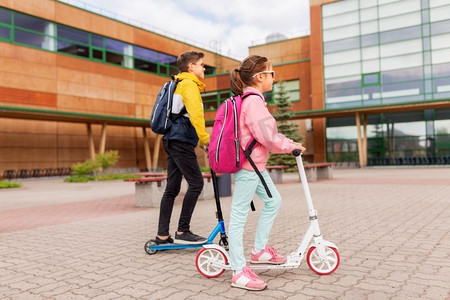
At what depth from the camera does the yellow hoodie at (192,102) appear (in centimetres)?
395

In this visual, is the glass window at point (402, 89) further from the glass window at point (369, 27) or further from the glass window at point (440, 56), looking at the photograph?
the glass window at point (369, 27)

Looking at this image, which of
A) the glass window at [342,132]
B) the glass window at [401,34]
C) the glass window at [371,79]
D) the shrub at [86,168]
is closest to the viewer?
the shrub at [86,168]

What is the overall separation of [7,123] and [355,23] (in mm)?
25477

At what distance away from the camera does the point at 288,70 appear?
3419 centimetres

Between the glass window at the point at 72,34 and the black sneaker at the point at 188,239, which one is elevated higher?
the glass window at the point at 72,34

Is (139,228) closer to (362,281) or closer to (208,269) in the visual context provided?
(208,269)

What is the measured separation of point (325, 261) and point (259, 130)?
4.17 feet

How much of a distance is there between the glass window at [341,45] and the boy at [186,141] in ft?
95.0

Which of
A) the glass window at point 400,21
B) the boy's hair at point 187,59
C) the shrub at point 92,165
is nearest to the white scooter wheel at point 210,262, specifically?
the boy's hair at point 187,59

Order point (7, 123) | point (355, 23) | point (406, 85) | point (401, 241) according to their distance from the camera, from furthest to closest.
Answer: point (355, 23)
point (406, 85)
point (7, 123)
point (401, 241)

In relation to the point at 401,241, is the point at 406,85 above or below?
above

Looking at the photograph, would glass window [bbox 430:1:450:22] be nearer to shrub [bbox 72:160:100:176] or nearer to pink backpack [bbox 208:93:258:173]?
shrub [bbox 72:160:100:176]

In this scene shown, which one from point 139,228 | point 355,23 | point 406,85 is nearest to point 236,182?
point 139,228

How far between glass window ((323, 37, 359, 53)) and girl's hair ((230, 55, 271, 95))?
29.7m
